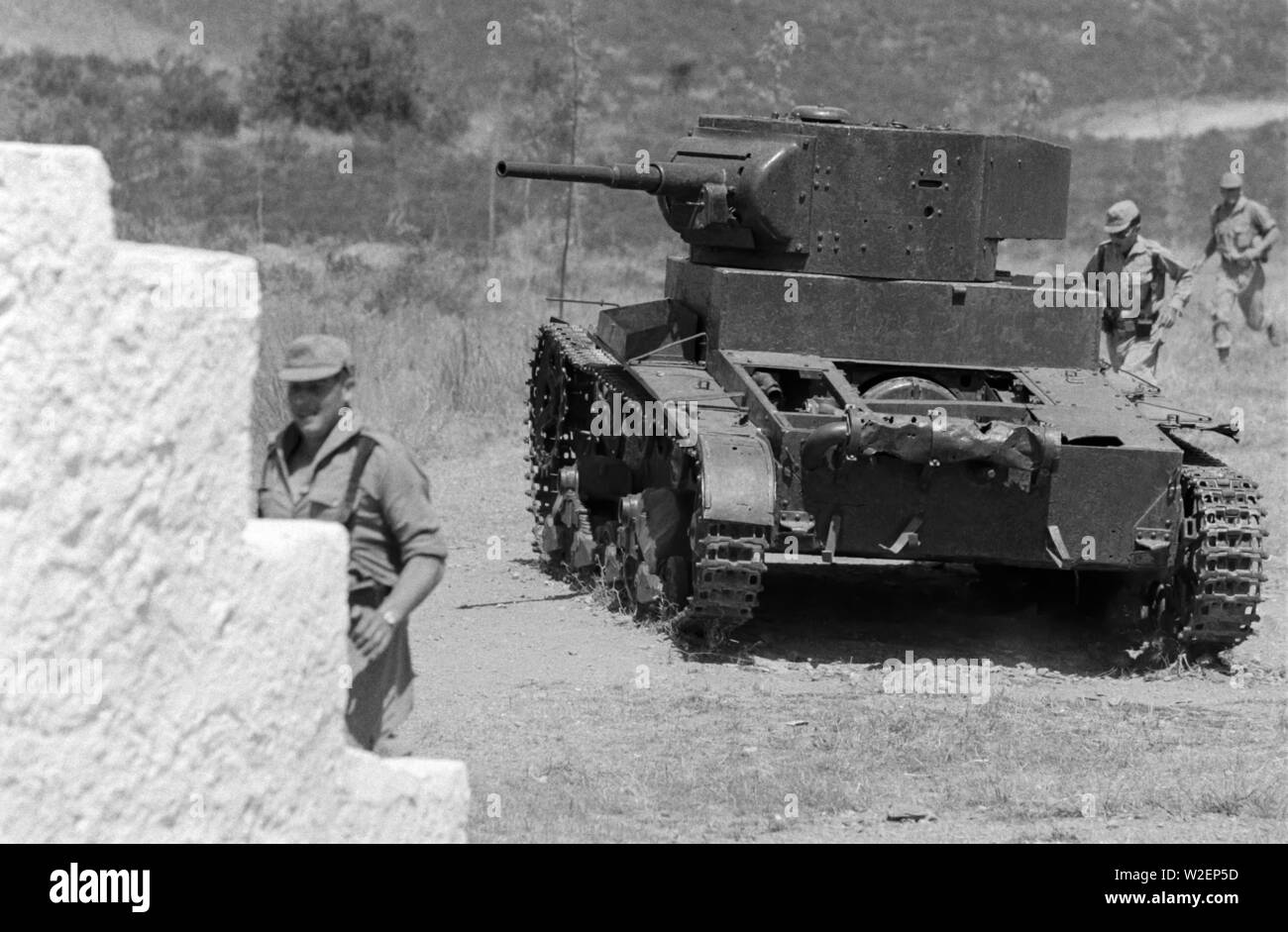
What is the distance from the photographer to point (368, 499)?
5645 mm

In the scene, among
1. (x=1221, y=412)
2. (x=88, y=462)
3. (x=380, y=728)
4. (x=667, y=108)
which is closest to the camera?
(x=88, y=462)

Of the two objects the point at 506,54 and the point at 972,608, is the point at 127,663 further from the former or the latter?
the point at 506,54

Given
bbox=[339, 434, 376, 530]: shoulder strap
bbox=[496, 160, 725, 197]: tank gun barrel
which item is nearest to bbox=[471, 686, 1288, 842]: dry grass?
bbox=[339, 434, 376, 530]: shoulder strap

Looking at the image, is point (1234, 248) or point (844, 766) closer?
point (844, 766)

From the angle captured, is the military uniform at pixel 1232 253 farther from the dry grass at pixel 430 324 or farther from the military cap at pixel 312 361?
the military cap at pixel 312 361

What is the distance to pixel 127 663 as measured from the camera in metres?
4.40

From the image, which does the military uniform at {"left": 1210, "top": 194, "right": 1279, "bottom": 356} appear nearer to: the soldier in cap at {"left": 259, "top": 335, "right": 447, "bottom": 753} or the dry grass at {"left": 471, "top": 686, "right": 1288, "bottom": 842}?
the dry grass at {"left": 471, "top": 686, "right": 1288, "bottom": 842}

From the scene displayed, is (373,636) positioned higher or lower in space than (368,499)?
lower

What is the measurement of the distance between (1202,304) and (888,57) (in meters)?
28.3

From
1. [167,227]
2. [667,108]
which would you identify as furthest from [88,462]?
[667,108]

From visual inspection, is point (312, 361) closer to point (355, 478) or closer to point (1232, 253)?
point (355, 478)

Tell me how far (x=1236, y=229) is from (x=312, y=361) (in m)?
16.5

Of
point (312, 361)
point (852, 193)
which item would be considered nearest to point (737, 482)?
point (852, 193)

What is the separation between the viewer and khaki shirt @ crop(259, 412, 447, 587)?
18.4ft
